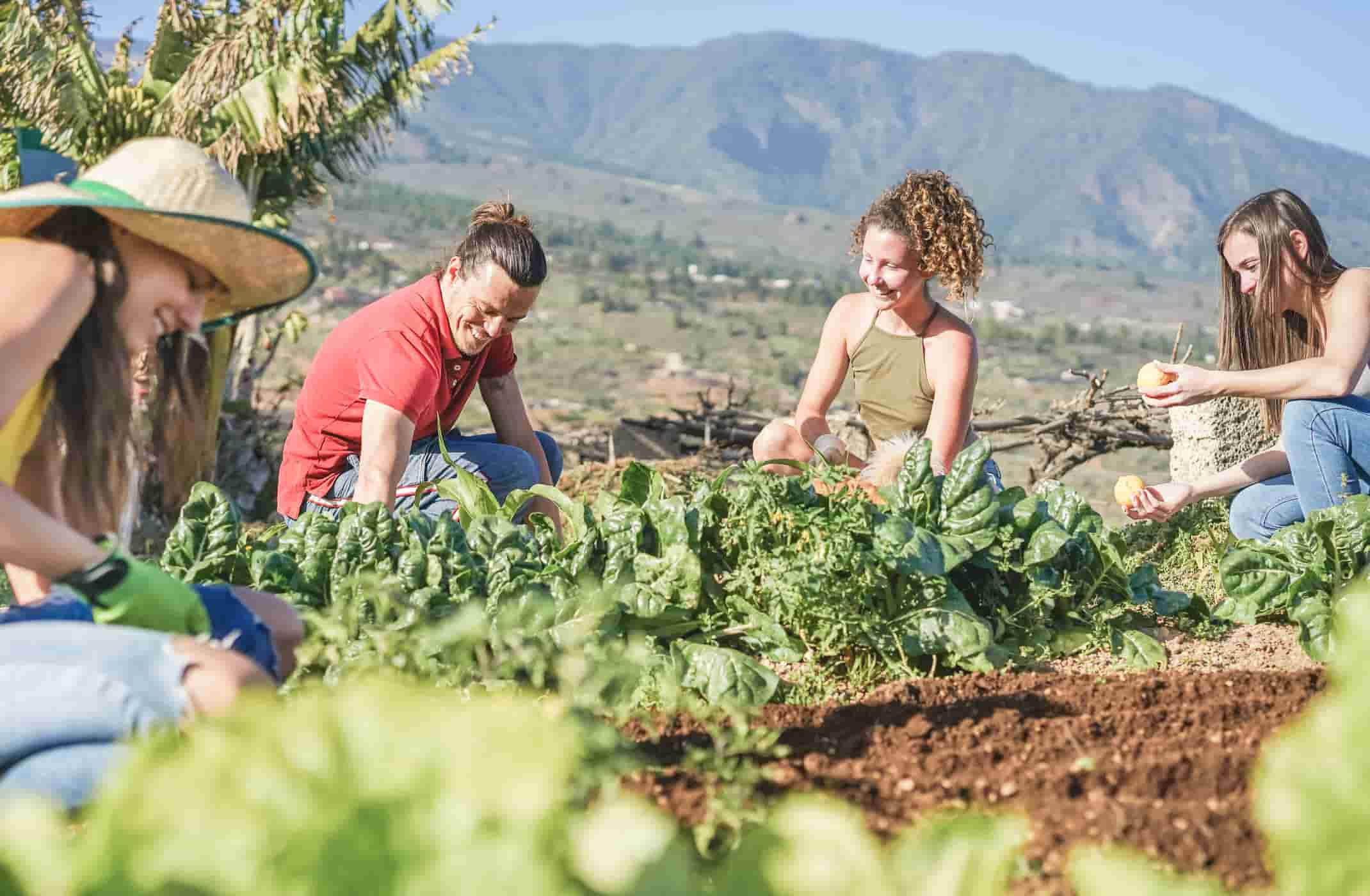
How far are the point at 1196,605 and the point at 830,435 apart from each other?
1.46 meters

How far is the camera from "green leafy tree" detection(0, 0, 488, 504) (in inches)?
335

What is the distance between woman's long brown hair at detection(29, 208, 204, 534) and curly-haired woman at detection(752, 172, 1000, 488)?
8.25 feet

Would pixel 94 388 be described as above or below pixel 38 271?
below

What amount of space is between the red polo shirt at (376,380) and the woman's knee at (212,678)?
1.98m

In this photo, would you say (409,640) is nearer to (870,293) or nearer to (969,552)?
(969,552)

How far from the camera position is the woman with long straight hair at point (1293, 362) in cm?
417

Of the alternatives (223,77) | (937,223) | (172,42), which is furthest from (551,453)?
(172,42)

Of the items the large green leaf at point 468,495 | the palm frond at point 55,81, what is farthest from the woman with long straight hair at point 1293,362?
the palm frond at point 55,81

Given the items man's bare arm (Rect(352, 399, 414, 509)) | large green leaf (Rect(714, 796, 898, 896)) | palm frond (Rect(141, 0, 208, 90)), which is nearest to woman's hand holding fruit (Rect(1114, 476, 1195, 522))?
man's bare arm (Rect(352, 399, 414, 509))

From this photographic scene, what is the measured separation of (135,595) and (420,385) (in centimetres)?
195

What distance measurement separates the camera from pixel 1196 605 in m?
3.91

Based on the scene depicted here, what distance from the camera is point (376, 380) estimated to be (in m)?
4.02

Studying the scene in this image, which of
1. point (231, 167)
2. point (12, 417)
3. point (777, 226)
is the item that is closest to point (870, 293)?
point (12, 417)

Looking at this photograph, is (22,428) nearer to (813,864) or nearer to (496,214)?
(813,864)
